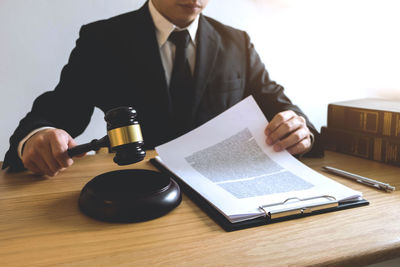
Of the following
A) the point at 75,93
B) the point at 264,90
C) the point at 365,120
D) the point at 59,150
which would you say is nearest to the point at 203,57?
the point at 264,90

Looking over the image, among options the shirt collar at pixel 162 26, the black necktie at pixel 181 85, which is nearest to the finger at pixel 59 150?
the black necktie at pixel 181 85

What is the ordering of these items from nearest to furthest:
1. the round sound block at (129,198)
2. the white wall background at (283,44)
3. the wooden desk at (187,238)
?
the wooden desk at (187,238) → the round sound block at (129,198) → the white wall background at (283,44)

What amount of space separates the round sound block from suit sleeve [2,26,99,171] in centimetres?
60

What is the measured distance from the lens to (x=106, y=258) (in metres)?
0.46

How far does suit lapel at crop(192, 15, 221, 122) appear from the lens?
4.35 feet

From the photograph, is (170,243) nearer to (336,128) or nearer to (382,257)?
(382,257)

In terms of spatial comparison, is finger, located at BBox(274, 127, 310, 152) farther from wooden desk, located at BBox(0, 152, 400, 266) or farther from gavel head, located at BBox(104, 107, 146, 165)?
gavel head, located at BBox(104, 107, 146, 165)

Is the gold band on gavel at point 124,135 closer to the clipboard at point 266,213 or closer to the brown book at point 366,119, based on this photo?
the clipboard at point 266,213

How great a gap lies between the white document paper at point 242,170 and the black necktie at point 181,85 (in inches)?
15.7

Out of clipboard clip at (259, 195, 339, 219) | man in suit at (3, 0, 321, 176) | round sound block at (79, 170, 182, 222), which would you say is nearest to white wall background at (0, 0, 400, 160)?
man in suit at (3, 0, 321, 176)

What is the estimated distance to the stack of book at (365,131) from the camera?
3.11ft

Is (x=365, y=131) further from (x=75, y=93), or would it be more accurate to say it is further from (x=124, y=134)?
(x=75, y=93)

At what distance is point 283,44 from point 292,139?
112 centimetres

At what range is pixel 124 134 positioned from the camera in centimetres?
61
